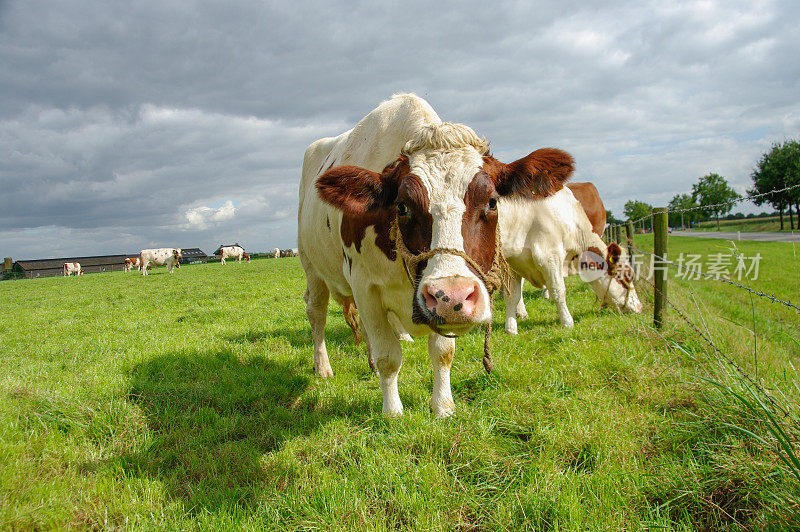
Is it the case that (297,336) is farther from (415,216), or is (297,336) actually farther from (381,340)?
(415,216)

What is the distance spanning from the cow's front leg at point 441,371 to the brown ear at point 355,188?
118cm

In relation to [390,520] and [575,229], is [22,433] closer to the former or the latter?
[390,520]

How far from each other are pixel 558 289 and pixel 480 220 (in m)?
4.34

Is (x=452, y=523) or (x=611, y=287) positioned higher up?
(x=611, y=287)

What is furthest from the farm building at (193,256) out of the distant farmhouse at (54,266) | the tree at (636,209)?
the tree at (636,209)

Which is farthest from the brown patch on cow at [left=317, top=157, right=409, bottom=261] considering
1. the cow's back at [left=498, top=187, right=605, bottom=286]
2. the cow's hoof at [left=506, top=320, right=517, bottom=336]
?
the cow's back at [left=498, top=187, right=605, bottom=286]

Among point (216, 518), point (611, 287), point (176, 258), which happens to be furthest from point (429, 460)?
point (176, 258)

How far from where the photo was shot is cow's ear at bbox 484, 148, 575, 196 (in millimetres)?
2980

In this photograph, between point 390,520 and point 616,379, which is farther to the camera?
point 616,379

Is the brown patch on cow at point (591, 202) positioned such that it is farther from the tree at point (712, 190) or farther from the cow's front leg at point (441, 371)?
the tree at point (712, 190)

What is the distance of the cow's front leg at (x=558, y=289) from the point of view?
246 inches

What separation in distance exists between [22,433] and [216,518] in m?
1.84

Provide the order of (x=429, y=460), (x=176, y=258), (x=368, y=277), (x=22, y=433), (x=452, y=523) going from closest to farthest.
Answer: (x=452, y=523), (x=429, y=460), (x=22, y=433), (x=368, y=277), (x=176, y=258)

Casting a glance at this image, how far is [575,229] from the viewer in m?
7.24
